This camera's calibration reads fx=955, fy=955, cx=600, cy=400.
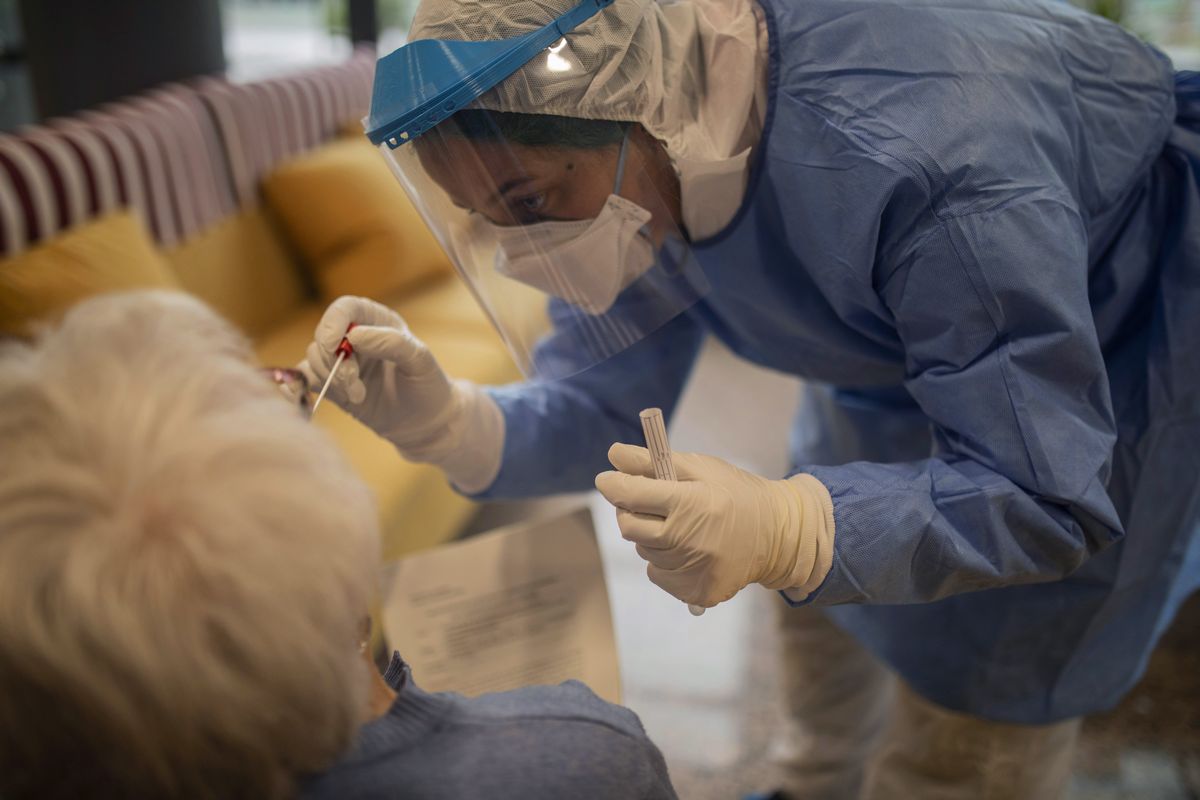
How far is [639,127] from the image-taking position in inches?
37.5

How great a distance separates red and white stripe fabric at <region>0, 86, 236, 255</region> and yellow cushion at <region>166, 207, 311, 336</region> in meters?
0.05

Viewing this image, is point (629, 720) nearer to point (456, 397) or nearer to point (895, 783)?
point (456, 397)

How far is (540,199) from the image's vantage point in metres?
0.97

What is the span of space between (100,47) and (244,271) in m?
0.84

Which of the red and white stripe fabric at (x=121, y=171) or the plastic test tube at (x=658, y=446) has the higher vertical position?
the plastic test tube at (x=658, y=446)

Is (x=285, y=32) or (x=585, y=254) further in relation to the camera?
(x=285, y=32)

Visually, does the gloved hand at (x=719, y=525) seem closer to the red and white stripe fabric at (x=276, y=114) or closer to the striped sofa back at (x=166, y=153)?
the striped sofa back at (x=166, y=153)

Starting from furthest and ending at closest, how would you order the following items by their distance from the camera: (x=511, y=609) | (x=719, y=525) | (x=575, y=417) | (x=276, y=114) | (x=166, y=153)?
(x=276, y=114)
(x=166, y=153)
(x=575, y=417)
(x=511, y=609)
(x=719, y=525)

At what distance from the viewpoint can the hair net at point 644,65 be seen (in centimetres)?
87

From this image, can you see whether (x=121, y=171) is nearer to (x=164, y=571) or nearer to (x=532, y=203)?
(x=532, y=203)

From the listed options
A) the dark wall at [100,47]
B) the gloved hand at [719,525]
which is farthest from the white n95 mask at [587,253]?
the dark wall at [100,47]

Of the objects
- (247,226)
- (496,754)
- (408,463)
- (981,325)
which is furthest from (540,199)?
(247,226)

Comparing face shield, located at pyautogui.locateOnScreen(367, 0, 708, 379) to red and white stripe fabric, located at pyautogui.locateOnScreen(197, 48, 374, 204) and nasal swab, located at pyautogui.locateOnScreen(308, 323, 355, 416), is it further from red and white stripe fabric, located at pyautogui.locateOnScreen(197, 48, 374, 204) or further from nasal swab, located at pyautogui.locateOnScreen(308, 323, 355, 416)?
red and white stripe fabric, located at pyautogui.locateOnScreen(197, 48, 374, 204)

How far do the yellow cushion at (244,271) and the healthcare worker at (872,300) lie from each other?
60.3 inches
